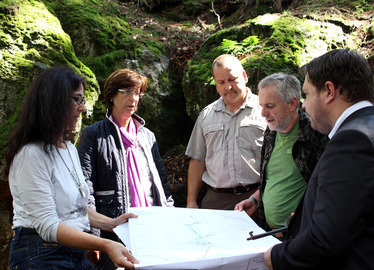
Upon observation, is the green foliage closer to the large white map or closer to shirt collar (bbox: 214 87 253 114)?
shirt collar (bbox: 214 87 253 114)

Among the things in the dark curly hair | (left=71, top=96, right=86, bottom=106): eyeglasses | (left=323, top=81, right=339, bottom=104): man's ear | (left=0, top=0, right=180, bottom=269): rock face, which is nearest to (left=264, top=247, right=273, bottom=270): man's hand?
(left=323, top=81, right=339, bottom=104): man's ear

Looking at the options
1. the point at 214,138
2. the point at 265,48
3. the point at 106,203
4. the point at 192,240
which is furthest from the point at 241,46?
the point at 192,240

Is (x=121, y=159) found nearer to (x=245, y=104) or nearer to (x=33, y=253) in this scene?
(x=33, y=253)

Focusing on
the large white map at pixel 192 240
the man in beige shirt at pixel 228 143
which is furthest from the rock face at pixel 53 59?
the large white map at pixel 192 240

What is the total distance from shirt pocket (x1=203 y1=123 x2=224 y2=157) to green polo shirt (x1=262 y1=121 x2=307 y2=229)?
79 centimetres

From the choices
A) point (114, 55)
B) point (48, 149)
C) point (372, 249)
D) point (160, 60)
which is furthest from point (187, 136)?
point (372, 249)

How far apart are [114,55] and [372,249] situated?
5.43m

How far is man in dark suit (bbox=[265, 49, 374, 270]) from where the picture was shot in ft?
4.51

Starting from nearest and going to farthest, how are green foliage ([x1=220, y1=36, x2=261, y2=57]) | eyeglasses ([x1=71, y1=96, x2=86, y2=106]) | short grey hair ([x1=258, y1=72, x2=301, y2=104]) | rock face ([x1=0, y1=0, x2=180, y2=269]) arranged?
1. eyeglasses ([x1=71, y1=96, x2=86, y2=106])
2. short grey hair ([x1=258, y1=72, x2=301, y2=104])
3. rock face ([x1=0, y1=0, x2=180, y2=269])
4. green foliage ([x1=220, y1=36, x2=261, y2=57])

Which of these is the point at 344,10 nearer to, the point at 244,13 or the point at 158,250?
the point at 244,13

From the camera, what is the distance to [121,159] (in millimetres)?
3209

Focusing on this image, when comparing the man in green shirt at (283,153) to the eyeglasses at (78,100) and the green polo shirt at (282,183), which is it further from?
the eyeglasses at (78,100)

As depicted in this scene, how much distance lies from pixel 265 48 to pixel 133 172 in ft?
10.4

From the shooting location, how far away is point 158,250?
5.84 feet
